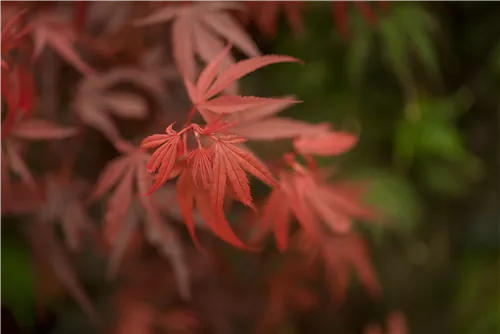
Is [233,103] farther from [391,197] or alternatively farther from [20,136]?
[391,197]

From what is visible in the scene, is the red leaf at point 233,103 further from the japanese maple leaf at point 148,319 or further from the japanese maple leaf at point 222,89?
the japanese maple leaf at point 148,319

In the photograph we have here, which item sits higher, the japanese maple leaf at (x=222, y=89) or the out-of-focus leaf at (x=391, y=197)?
the japanese maple leaf at (x=222, y=89)

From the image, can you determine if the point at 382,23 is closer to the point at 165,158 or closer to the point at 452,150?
the point at 452,150

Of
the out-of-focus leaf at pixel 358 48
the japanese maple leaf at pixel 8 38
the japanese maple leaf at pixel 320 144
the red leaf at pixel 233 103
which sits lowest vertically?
the japanese maple leaf at pixel 320 144

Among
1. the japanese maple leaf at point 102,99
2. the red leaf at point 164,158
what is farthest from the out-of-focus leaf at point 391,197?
the red leaf at point 164,158

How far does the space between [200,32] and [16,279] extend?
577mm

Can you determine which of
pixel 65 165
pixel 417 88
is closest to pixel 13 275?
pixel 65 165

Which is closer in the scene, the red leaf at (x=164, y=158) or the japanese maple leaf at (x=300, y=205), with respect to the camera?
the red leaf at (x=164, y=158)

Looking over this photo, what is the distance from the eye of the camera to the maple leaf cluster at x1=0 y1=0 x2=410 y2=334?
19.5 inches

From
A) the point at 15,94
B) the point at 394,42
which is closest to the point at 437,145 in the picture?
the point at 394,42

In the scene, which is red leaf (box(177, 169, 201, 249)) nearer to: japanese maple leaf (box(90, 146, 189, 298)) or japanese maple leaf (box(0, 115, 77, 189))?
japanese maple leaf (box(90, 146, 189, 298))

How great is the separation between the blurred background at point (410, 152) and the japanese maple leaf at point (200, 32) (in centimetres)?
31

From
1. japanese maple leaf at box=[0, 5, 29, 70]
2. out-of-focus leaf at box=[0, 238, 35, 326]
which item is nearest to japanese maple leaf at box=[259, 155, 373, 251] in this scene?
japanese maple leaf at box=[0, 5, 29, 70]

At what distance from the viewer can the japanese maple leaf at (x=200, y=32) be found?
583 mm
